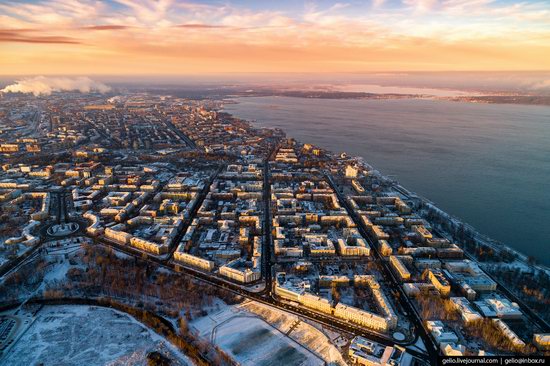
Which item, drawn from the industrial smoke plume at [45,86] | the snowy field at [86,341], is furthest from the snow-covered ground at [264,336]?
the industrial smoke plume at [45,86]

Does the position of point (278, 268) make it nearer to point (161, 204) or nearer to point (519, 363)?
point (519, 363)

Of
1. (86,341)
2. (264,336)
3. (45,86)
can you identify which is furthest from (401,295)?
(45,86)

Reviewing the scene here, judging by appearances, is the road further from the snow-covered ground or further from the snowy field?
the snowy field

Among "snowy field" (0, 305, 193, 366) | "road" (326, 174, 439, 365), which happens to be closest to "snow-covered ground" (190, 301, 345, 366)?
"snowy field" (0, 305, 193, 366)

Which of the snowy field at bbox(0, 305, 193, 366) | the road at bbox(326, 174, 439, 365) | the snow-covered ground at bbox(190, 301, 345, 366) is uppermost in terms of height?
the road at bbox(326, 174, 439, 365)

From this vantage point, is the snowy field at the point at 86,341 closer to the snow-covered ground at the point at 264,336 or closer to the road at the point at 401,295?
the snow-covered ground at the point at 264,336
